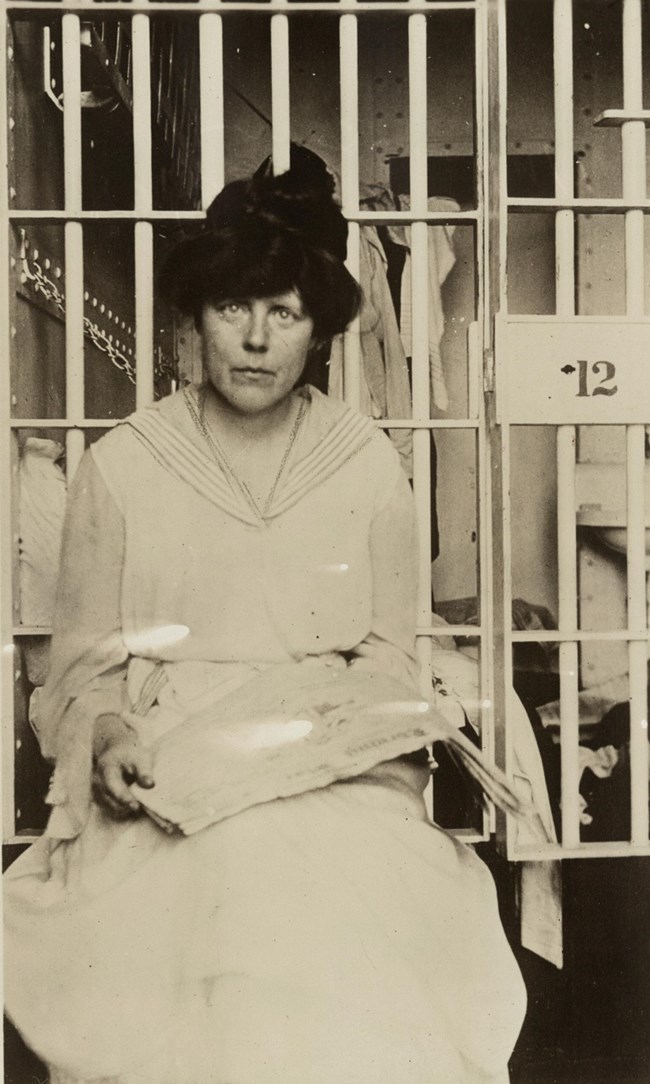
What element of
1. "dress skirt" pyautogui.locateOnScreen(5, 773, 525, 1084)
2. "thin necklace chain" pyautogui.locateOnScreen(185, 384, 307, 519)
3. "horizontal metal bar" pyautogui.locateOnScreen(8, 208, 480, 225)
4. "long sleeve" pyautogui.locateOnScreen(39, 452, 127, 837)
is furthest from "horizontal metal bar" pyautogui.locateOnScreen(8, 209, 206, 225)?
"dress skirt" pyautogui.locateOnScreen(5, 773, 525, 1084)

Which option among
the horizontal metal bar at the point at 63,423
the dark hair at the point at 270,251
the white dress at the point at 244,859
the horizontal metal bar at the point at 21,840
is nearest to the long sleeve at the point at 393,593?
the white dress at the point at 244,859

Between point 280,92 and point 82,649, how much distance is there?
75 centimetres

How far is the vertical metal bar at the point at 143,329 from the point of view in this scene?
1.30 m

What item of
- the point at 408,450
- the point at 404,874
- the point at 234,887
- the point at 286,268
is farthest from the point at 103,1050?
the point at 286,268

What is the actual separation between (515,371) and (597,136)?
2.04ft

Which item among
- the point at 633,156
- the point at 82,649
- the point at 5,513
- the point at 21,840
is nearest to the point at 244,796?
the point at 82,649

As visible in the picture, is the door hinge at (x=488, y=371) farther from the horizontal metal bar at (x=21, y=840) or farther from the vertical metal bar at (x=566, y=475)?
the horizontal metal bar at (x=21, y=840)

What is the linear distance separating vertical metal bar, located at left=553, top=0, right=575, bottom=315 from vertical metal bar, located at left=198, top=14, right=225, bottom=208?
1.45 feet

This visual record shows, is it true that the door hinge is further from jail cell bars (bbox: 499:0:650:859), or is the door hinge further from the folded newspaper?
the folded newspaper

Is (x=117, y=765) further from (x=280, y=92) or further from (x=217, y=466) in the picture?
(x=280, y=92)

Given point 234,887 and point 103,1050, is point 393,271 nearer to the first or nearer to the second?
point 234,887

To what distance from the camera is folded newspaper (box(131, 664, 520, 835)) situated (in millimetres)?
1123

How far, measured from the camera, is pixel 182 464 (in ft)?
4.10

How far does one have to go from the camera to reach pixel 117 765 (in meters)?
1.17
